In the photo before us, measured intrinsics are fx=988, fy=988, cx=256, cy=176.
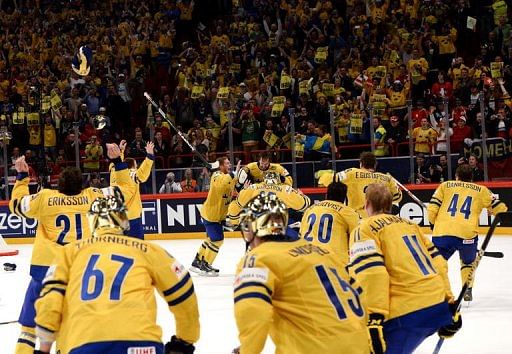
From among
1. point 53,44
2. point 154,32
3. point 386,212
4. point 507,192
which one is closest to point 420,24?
point 507,192

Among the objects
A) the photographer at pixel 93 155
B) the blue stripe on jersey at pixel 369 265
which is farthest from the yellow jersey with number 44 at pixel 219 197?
the blue stripe on jersey at pixel 369 265

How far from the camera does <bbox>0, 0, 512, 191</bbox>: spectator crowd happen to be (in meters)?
16.0

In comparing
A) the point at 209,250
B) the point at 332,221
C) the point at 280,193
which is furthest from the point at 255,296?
the point at 209,250

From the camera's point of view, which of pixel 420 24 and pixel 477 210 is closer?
pixel 477 210

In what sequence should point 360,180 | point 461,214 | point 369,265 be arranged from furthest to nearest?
1. point 360,180
2. point 461,214
3. point 369,265

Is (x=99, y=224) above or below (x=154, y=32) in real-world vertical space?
below

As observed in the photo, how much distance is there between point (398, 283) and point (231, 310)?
4369 millimetres

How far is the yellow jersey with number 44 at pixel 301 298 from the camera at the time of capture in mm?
3980

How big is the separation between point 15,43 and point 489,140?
41.9ft

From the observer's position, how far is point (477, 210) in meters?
9.20

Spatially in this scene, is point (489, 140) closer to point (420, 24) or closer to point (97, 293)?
point (420, 24)

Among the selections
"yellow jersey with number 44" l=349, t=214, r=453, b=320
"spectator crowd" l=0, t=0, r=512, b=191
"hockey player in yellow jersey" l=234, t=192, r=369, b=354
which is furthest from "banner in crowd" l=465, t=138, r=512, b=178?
"hockey player in yellow jersey" l=234, t=192, r=369, b=354

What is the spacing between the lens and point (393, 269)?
5082 millimetres

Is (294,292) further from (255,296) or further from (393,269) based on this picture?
(393,269)
